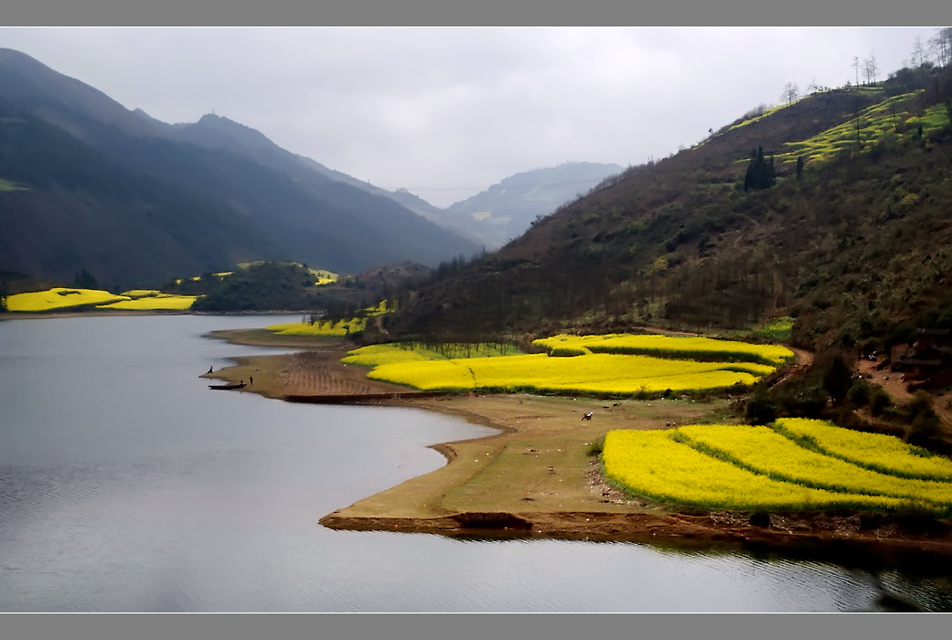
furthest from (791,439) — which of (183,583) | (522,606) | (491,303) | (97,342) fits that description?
(97,342)

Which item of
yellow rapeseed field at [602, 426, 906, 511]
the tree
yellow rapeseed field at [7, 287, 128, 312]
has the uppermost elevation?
the tree

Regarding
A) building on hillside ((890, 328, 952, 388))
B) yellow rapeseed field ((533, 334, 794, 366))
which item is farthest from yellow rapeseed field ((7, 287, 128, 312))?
building on hillside ((890, 328, 952, 388))

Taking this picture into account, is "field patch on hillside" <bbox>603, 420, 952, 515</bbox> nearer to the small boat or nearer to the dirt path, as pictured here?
the dirt path

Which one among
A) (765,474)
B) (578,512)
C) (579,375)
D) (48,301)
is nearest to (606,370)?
(579,375)

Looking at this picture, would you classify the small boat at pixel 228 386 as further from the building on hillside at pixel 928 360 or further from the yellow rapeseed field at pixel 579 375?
the building on hillside at pixel 928 360

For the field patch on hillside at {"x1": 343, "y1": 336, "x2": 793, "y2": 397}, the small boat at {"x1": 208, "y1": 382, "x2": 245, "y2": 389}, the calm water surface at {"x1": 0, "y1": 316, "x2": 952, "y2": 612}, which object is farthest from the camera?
the small boat at {"x1": 208, "y1": 382, "x2": 245, "y2": 389}

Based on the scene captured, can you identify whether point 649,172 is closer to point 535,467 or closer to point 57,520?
point 535,467

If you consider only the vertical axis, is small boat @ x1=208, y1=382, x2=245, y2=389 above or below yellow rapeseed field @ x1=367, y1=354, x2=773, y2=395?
below
